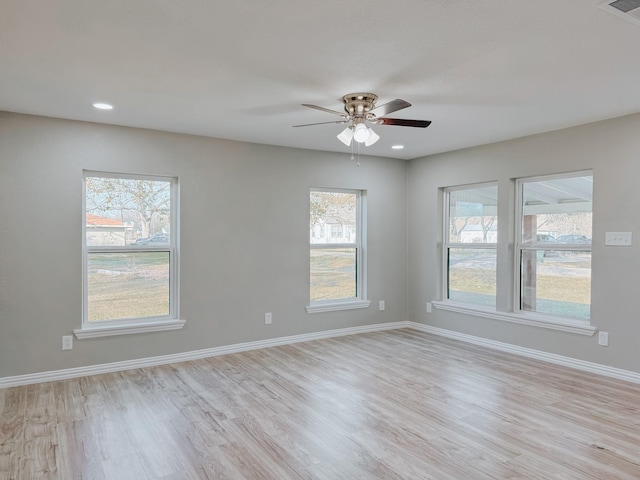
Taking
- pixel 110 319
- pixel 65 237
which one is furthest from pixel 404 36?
pixel 110 319

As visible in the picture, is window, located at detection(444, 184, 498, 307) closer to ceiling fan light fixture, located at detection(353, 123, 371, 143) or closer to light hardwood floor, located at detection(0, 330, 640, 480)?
light hardwood floor, located at detection(0, 330, 640, 480)

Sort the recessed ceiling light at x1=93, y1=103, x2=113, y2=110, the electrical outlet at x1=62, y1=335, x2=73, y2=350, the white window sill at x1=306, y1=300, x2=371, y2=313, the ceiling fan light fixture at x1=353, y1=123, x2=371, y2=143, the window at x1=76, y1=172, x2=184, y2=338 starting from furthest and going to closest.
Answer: the white window sill at x1=306, y1=300, x2=371, y2=313 < the window at x1=76, y1=172, x2=184, y2=338 < the electrical outlet at x1=62, y1=335, x2=73, y2=350 < the recessed ceiling light at x1=93, y1=103, x2=113, y2=110 < the ceiling fan light fixture at x1=353, y1=123, x2=371, y2=143

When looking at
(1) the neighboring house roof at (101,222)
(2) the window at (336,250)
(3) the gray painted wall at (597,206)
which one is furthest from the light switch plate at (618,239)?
(1) the neighboring house roof at (101,222)

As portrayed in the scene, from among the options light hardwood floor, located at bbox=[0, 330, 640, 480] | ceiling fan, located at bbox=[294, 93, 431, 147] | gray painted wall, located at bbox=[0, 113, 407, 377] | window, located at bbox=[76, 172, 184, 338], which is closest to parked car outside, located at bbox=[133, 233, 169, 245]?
window, located at bbox=[76, 172, 184, 338]

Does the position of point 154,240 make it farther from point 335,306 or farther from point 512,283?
point 512,283

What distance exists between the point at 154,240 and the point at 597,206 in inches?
174

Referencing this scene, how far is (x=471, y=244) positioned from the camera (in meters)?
5.39

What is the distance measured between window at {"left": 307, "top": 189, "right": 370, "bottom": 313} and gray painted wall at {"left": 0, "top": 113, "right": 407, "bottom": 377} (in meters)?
0.15

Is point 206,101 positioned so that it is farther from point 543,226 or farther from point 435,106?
point 543,226

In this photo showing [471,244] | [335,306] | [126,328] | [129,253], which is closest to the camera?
[126,328]

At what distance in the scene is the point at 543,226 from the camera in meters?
4.64

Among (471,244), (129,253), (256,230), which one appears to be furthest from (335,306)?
(129,253)

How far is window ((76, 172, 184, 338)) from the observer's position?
165 inches

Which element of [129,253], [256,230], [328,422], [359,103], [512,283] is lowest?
[328,422]
